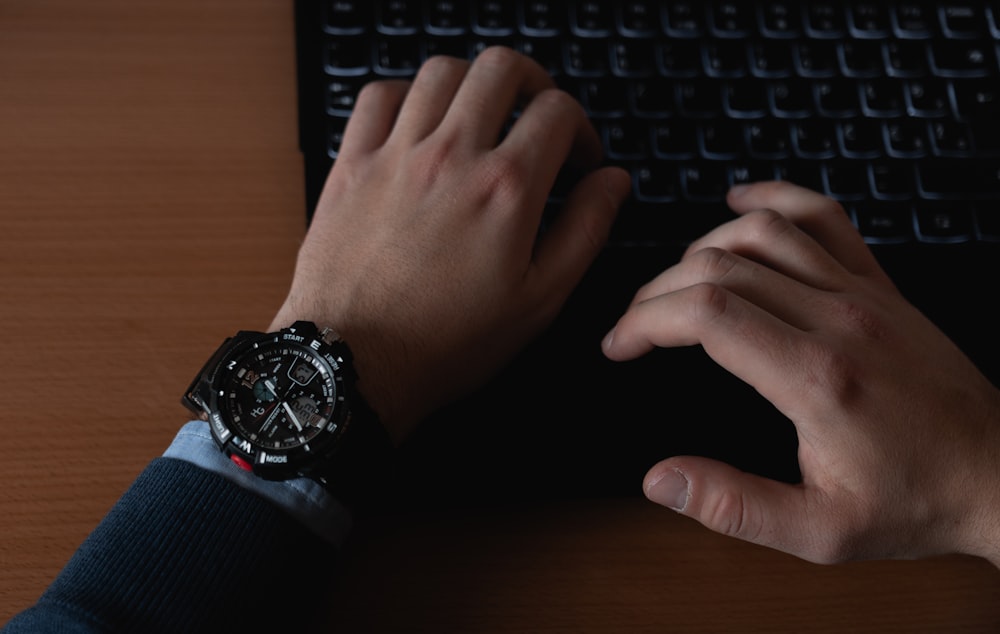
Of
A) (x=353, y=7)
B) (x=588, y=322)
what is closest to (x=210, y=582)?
(x=588, y=322)

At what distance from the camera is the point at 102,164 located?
2.07 ft

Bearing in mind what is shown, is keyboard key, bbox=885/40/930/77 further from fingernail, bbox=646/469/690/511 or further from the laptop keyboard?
fingernail, bbox=646/469/690/511

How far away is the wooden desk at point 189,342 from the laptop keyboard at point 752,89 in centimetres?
10

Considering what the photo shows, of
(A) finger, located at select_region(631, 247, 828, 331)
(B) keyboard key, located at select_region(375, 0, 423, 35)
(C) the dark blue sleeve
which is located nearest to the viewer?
(C) the dark blue sleeve

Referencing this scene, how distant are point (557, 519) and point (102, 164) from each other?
0.43 meters

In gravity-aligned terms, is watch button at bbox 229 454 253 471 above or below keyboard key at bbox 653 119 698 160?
below

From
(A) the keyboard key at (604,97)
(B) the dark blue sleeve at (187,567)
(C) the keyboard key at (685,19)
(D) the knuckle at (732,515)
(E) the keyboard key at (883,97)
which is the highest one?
(C) the keyboard key at (685,19)

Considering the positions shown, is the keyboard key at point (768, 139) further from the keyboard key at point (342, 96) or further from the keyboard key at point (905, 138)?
the keyboard key at point (342, 96)

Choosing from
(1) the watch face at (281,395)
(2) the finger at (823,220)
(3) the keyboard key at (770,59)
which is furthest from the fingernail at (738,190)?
(1) the watch face at (281,395)

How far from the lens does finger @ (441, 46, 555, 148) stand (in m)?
0.62

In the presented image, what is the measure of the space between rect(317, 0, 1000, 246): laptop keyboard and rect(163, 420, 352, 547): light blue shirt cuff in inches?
9.7

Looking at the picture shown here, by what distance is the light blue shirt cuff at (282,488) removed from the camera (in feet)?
1.66

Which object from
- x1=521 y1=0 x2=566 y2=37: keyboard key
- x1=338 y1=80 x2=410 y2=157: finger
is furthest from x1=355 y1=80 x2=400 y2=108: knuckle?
x1=521 y1=0 x2=566 y2=37: keyboard key

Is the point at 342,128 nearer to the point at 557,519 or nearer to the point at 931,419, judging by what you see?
the point at 557,519
